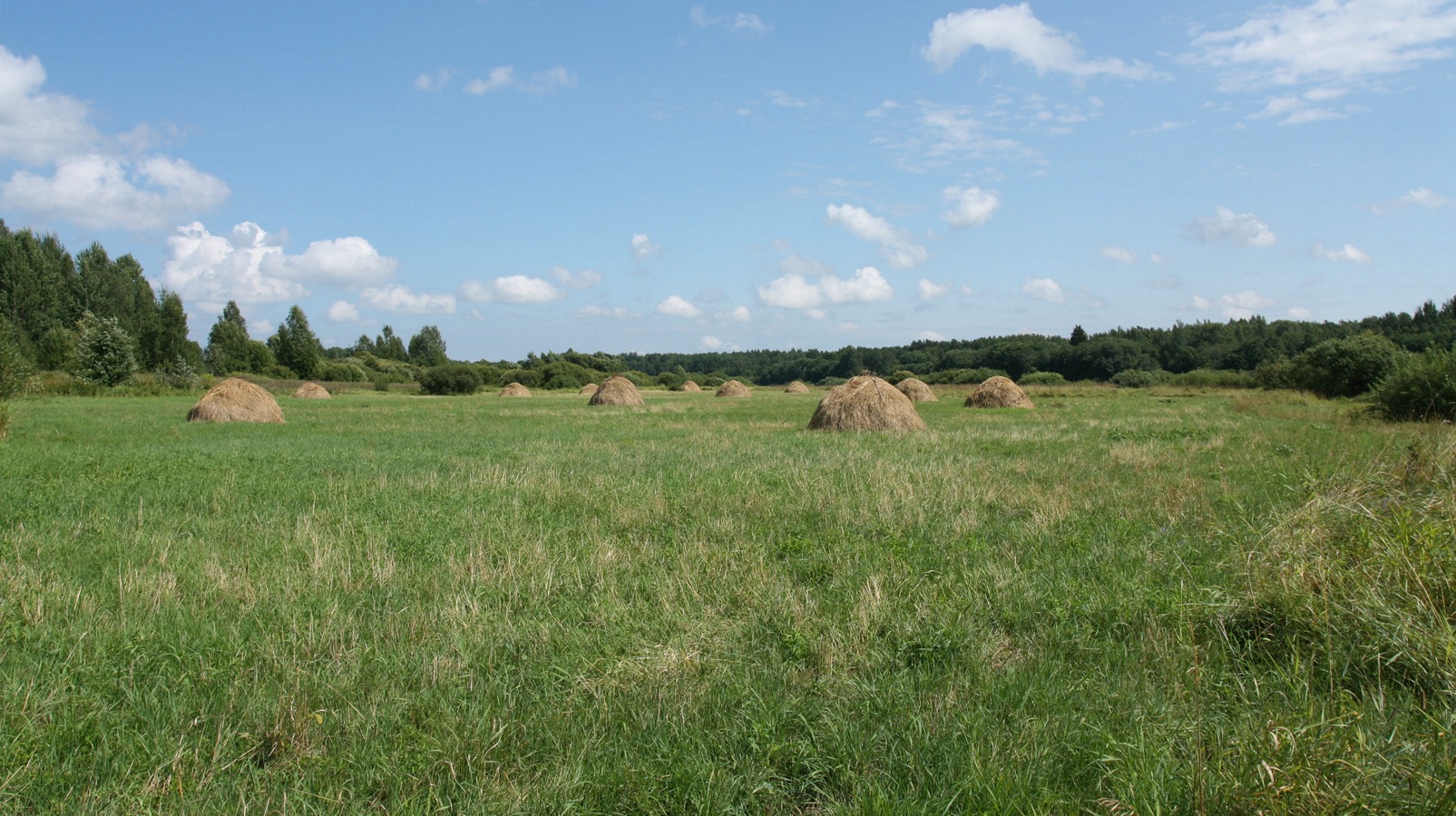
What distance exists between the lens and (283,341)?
88188mm

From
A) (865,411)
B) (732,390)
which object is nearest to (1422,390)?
(865,411)

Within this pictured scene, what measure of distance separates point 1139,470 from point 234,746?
37.1ft

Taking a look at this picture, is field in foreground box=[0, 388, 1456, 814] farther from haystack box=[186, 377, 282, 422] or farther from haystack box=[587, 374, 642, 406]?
haystack box=[587, 374, 642, 406]

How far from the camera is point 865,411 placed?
787 inches

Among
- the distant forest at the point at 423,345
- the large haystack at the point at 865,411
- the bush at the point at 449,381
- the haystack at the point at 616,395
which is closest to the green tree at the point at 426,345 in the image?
the distant forest at the point at 423,345

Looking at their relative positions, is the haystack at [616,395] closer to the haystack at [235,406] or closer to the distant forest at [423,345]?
the haystack at [235,406]

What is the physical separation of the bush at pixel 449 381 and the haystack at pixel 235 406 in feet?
119

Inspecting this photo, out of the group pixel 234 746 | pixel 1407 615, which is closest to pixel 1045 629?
pixel 1407 615

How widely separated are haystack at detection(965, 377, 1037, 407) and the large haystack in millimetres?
12674

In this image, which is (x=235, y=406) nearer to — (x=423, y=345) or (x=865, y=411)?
(x=865, y=411)

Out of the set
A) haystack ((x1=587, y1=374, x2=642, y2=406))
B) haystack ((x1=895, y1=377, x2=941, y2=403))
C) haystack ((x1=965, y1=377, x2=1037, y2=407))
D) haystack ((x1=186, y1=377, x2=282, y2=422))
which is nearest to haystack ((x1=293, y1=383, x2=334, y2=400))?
haystack ((x1=587, y1=374, x2=642, y2=406))

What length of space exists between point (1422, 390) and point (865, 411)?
14325 mm

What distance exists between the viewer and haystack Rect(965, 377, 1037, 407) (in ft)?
104

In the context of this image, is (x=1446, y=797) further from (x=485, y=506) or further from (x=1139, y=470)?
(x=1139, y=470)
